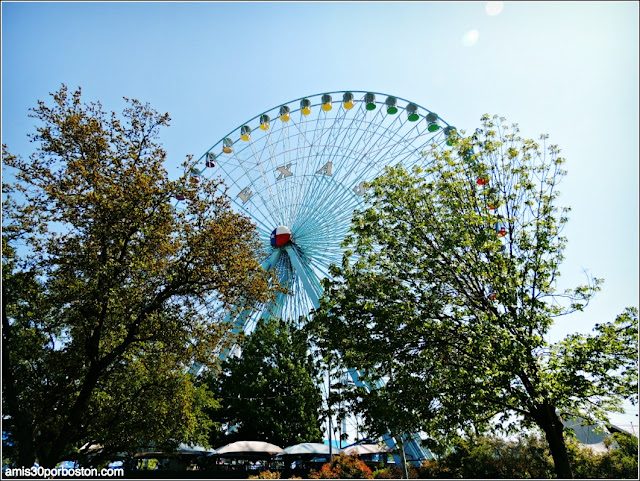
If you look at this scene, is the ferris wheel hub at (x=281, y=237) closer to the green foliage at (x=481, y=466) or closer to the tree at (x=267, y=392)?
the tree at (x=267, y=392)

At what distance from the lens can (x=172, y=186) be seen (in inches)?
432

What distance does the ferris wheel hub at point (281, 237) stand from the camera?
23.7m

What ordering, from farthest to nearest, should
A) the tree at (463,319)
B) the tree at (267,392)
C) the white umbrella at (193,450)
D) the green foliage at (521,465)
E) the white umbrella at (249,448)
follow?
the tree at (267,392) < the white umbrella at (193,450) < the white umbrella at (249,448) < the green foliage at (521,465) < the tree at (463,319)

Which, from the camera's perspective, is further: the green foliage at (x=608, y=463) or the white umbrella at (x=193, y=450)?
the white umbrella at (x=193, y=450)

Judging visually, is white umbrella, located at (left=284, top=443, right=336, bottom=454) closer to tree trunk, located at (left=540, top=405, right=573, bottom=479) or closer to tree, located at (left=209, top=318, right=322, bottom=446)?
tree, located at (left=209, top=318, right=322, bottom=446)

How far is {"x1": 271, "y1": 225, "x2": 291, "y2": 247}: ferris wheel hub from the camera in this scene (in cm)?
2367

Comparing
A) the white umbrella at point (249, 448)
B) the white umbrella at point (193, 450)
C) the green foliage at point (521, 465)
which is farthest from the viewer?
the white umbrella at point (193, 450)

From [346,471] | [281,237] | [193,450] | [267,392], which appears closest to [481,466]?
[346,471]

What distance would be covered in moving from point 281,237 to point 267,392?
35.1 feet

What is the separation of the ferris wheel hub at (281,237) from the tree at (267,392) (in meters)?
5.25

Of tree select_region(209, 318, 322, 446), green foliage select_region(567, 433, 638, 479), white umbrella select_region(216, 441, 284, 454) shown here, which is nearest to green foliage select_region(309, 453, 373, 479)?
green foliage select_region(567, 433, 638, 479)

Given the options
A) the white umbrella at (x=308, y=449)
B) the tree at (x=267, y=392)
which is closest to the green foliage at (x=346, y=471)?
the white umbrella at (x=308, y=449)

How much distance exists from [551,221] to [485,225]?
1.47 metres

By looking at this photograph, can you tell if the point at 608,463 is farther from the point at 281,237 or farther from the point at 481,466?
the point at 281,237
